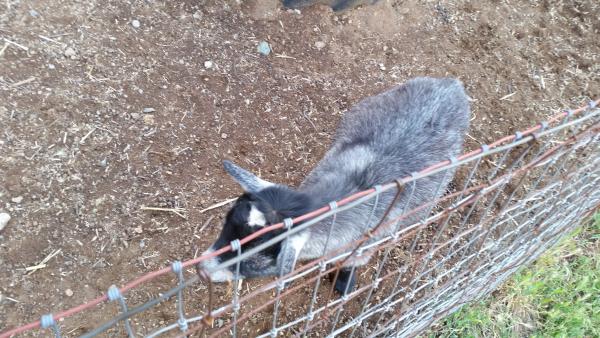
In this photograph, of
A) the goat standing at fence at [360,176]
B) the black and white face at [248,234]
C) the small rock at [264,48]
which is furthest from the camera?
the small rock at [264,48]

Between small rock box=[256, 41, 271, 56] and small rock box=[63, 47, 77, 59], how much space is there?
145cm

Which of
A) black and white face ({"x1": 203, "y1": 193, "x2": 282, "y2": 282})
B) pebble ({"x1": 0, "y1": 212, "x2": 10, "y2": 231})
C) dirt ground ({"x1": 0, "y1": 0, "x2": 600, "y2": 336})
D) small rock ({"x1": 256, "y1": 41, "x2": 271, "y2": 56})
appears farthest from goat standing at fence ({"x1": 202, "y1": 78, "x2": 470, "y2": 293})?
pebble ({"x1": 0, "y1": 212, "x2": 10, "y2": 231})

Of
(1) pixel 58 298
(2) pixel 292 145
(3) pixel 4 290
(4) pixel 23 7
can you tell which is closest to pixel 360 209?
(2) pixel 292 145

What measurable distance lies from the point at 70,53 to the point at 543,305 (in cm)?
383

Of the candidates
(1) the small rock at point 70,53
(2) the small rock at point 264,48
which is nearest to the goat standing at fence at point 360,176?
(2) the small rock at point 264,48

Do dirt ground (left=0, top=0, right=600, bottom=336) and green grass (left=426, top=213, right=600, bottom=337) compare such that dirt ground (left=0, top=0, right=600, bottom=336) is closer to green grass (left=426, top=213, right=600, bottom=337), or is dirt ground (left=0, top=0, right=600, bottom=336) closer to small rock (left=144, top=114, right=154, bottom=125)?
small rock (left=144, top=114, right=154, bottom=125)

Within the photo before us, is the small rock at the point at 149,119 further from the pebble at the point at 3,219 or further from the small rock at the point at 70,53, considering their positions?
the pebble at the point at 3,219

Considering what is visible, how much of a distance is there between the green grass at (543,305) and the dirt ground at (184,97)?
1.11 meters

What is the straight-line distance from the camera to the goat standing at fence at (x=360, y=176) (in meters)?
2.53

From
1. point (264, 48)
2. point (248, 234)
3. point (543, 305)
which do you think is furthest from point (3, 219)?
point (543, 305)

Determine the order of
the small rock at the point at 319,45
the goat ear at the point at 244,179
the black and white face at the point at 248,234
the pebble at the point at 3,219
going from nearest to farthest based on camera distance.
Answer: the black and white face at the point at 248,234, the goat ear at the point at 244,179, the pebble at the point at 3,219, the small rock at the point at 319,45

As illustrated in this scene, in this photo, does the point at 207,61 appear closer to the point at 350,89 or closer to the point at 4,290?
the point at 350,89

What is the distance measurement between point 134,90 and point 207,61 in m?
0.66

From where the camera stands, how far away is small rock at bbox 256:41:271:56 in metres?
4.32
